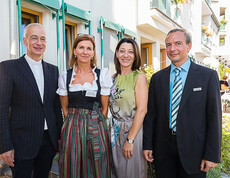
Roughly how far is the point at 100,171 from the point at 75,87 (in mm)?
914

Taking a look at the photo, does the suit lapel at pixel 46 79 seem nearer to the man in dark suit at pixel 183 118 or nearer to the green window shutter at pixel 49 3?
the man in dark suit at pixel 183 118

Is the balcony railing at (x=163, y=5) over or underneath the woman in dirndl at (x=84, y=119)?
over

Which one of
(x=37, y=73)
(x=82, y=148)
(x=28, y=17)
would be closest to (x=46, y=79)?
(x=37, y=73)

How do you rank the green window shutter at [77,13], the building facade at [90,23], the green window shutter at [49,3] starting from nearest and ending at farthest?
the building facade at [90,23]
the green window shutter at [49,3]
the green window shutter at [77,13]

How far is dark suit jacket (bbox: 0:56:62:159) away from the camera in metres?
1.87

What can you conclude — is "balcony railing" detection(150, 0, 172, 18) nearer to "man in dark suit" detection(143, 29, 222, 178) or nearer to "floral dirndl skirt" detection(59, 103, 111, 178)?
"man in dark suit" detection(143, 29, 222, 178)

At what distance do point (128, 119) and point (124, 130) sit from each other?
130mm

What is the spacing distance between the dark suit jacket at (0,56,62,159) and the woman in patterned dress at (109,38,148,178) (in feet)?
2.56

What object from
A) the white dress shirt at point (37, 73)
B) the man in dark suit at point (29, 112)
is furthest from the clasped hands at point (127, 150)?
the white dress shirt at point (37, 73)

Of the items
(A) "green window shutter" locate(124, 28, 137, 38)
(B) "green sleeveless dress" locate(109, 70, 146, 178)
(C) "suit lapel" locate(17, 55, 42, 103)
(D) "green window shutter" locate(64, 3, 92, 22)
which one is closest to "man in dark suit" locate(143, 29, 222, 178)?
(B) "green sleeveless dress" locate(109, 70, 146, 178)

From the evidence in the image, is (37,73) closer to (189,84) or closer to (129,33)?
(189,84)

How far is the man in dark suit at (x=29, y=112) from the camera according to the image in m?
1.88

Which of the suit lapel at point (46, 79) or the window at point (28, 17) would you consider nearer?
the suit lapel at point (46, 79)

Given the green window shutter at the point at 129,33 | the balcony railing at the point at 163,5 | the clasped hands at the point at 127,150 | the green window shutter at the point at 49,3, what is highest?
the balcony railing at the point at 163,5
